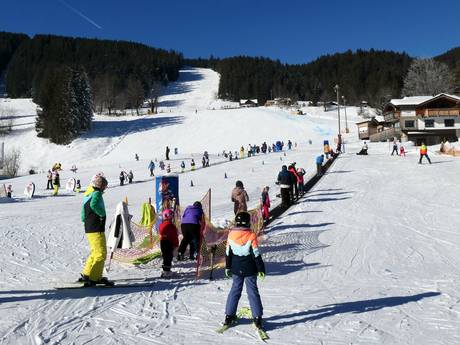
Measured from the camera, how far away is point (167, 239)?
783 cm

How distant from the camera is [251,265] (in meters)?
5.23

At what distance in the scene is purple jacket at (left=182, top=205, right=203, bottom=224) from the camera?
8328mm

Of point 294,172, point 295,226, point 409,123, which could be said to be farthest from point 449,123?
point 295,226

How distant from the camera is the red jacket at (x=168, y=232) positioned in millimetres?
7828

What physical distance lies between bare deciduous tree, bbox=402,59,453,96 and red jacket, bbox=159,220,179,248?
78286mm

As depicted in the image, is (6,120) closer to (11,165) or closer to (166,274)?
(11,165)

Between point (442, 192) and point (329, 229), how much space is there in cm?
841

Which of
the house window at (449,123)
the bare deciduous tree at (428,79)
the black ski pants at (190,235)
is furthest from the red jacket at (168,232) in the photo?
the bare deciduous tree at (428,79)

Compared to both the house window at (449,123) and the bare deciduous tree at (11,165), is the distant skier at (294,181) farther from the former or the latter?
the house window at (449,123)

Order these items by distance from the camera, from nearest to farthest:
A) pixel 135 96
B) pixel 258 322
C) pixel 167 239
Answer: pixel 258 322
pixel 167 239
pixel 135 96

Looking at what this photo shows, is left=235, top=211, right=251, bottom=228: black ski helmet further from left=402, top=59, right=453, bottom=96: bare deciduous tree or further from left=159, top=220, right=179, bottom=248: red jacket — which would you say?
left=402, top=59, right=453, bottom=96: bare deciduous tree

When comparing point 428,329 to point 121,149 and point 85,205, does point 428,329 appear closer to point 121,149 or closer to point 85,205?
point 85,205

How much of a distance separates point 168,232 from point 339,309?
326cm

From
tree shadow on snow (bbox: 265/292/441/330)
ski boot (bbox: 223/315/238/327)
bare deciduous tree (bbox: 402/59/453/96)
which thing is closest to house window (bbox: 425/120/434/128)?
bare deciduous tree (bbox: 402/59/453/96)
